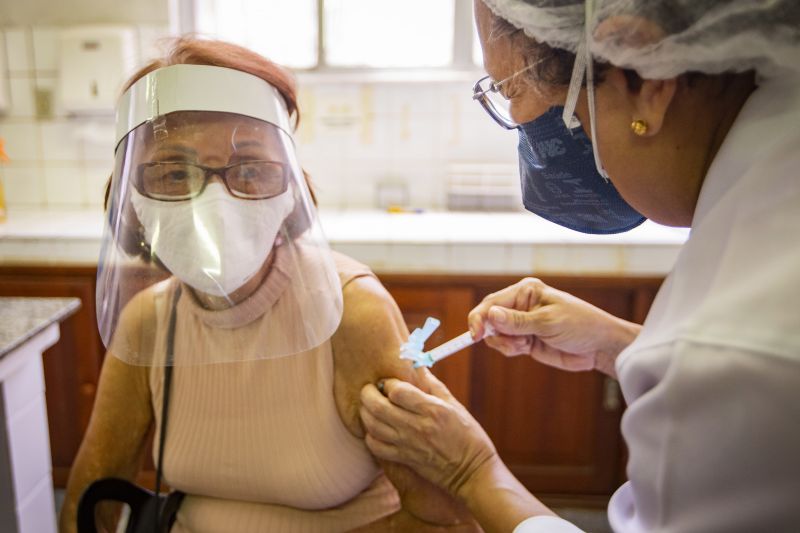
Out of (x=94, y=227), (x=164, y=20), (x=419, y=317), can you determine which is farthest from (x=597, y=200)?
(x=164, y=20)

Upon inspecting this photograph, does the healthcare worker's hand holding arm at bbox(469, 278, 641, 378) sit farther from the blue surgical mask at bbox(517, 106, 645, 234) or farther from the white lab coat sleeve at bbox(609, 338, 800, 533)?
the white lab coat sleeve at bbox(609, 338, 800, 533)

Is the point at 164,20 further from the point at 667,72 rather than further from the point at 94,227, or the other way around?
the point at 667,72

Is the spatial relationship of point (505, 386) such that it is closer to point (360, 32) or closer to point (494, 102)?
point (494, 102)

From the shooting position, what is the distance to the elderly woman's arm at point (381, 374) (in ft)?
3.08

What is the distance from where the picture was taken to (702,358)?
0.46 meters

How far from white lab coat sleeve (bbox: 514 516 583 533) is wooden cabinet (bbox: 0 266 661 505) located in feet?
3.56

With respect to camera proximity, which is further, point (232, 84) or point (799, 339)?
point (232, 84)

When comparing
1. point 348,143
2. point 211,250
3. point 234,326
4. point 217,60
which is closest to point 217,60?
point 217,60

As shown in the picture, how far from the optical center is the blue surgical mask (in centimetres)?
73

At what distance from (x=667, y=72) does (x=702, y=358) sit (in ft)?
0.83

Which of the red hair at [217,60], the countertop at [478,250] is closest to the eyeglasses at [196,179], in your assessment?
the red hair at [217,60]

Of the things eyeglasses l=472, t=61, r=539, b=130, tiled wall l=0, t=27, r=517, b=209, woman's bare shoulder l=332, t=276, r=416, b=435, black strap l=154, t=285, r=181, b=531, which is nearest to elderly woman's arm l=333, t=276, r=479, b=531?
woman's bare shoulder l=332, t=276, r=416, b=435

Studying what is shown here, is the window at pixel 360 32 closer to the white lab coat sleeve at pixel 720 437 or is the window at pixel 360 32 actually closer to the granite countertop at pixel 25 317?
the granite countertop at pixel 25 317

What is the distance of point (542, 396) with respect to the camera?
1.93 meters
